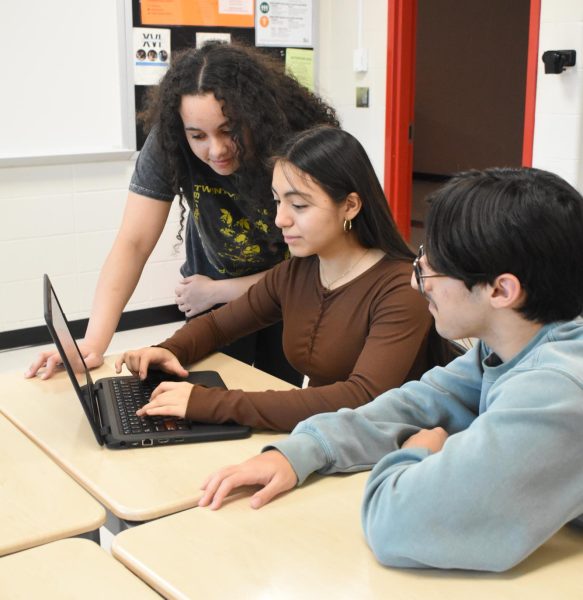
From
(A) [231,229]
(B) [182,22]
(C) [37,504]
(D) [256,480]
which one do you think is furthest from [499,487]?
(B) [182,22]

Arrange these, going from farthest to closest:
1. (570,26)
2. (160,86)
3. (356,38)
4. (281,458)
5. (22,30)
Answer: (356,38), (22,30), (570,26), (160,86), (281,458)

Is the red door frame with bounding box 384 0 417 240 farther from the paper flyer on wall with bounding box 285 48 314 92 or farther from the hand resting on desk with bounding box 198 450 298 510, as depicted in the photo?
the hand resting on desk with bounding box 198 450 298 510

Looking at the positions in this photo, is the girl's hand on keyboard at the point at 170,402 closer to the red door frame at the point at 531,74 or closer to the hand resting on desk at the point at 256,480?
the hand resting on desk at the point at 256,480

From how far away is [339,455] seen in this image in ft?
4.28

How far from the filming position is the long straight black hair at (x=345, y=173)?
164cm

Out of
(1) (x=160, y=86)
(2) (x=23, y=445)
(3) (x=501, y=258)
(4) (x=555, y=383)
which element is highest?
(1) (x=160, y=86)

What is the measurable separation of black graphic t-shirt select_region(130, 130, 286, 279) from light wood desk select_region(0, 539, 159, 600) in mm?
1005

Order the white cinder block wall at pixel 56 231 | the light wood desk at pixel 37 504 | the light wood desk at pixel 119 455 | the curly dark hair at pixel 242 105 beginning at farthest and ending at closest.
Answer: the white cinder block wall at pixel 56 231
the curly dark hair at pixel 242 105
the light wood desk at pixel 119 455
the light wood desk at pixel 37 504

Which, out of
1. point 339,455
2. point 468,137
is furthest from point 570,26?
point 468,137

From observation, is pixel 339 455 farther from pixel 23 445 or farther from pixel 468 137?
pixel 468 137

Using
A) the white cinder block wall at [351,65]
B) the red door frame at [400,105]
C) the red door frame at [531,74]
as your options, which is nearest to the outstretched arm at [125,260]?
the red door frame at [531,74]

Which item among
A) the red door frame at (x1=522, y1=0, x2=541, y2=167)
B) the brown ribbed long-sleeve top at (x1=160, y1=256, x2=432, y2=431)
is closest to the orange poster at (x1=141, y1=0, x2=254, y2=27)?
the red door frame at (x1=522, y1=0, x2=541, y2=167)

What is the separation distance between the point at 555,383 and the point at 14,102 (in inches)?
127

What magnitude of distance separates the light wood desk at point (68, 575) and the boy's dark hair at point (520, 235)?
56cm
